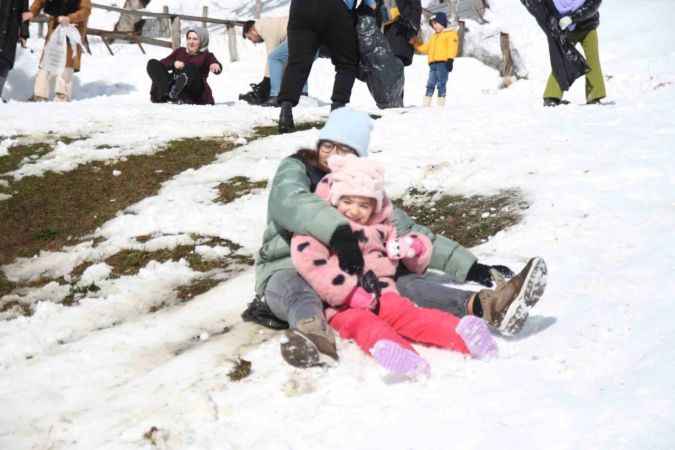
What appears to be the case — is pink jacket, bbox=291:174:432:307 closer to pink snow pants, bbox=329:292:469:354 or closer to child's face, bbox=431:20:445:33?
pink snow pants, bbox=329:292:469:354

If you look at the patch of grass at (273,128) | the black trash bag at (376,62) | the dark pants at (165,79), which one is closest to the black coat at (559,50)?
the black trash bag at (376,62)

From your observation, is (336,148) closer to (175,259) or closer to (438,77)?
(175,259)

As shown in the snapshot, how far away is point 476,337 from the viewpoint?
2838 millimetres

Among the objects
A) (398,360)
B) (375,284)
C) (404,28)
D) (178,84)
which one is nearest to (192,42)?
(178,84)

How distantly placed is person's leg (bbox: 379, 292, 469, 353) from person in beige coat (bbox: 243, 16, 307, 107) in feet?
22.4

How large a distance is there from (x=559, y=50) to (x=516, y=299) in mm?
5621

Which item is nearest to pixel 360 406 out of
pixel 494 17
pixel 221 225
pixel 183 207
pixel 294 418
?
pixel 294 418

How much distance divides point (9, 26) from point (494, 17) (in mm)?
15128

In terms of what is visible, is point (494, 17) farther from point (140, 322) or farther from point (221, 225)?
point (140, 322)

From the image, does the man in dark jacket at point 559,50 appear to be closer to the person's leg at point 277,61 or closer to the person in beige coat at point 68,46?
the person's leg at point 277,61

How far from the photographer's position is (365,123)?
146 inches

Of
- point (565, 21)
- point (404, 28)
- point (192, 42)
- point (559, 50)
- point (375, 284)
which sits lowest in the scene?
point (375, 284)

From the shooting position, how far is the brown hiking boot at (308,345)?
2.82 metres

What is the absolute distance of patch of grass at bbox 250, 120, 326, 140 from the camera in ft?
24.3
